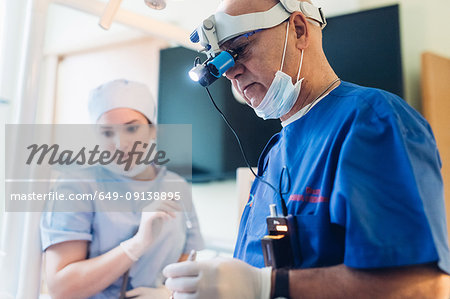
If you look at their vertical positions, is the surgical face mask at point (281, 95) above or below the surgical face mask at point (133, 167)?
above

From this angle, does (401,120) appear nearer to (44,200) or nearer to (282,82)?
(282,82)

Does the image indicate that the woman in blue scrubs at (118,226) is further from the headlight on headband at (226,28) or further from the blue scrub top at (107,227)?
the headlight on headband at (226,28)

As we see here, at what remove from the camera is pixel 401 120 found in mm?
668

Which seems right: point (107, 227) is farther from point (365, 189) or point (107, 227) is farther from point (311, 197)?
point (365, 189)

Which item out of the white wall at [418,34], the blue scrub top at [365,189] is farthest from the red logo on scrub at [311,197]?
the white wall at [418,34]

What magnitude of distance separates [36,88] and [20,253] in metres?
0.54

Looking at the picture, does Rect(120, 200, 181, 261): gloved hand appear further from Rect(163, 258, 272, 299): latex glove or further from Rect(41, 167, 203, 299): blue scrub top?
Rect(163, 258, 272, 299): latex glove

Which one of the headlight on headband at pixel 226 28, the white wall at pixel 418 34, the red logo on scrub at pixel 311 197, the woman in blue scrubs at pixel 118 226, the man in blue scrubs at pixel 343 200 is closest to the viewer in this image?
the man in blue scrubs at pixel 343 200

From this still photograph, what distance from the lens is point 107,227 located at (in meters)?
1.30

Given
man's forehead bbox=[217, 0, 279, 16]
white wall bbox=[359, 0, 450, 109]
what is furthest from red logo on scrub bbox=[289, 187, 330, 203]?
white wall bbox=[359, 0, 450, 109]

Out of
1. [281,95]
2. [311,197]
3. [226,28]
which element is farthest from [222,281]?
[226,28]

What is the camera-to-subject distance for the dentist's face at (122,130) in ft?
4.66

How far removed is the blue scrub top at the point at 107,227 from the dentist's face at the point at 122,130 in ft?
0.38

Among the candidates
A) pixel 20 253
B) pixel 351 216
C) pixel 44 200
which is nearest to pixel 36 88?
pixel 44 200
